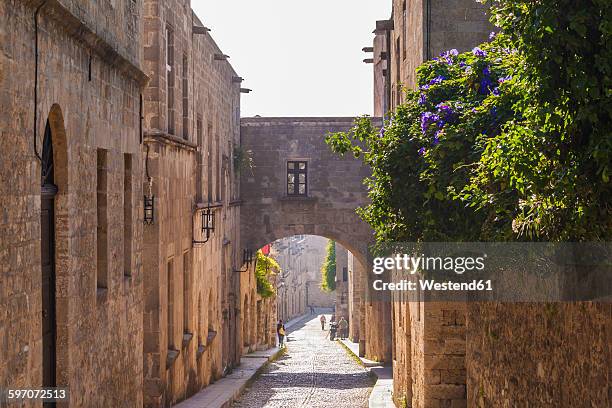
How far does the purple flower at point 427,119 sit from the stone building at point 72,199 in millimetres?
3431

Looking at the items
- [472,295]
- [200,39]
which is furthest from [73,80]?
[200,39]

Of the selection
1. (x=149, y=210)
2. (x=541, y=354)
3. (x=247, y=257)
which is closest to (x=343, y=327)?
(x=247, y=257)

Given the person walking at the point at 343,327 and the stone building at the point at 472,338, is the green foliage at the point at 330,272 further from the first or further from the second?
the stone building at the point at 472,338

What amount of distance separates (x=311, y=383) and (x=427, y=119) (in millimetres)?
14493

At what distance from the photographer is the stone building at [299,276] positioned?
61341 millimetres

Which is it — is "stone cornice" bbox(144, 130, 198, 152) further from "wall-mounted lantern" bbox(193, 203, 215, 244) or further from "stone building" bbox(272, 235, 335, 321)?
"stone building" bbox(272, 235, 335, 321)

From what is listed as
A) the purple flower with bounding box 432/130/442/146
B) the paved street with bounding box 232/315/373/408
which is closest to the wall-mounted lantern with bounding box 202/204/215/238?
the paved street with bounding box 232/315/373/408

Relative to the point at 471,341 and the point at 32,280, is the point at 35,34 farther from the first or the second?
the point at 471,341

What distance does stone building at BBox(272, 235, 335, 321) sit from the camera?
6134cm

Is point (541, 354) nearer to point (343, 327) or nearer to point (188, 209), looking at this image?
point (188, 209)

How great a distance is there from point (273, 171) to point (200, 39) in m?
8.25

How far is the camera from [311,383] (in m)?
25.8

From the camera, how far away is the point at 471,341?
493 inches

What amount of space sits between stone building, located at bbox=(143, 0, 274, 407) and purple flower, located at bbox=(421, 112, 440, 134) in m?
5.58
